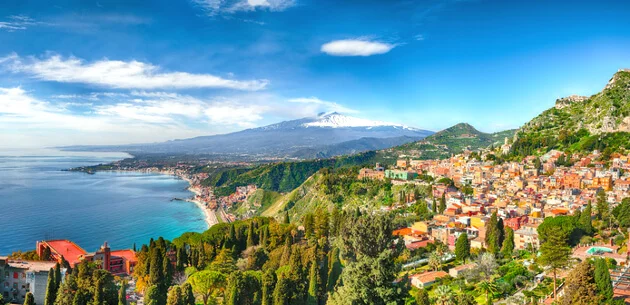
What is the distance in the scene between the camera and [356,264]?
22.4ft

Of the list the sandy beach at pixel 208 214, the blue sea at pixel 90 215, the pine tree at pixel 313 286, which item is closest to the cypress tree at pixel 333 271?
the pine tree at pixel 313 286

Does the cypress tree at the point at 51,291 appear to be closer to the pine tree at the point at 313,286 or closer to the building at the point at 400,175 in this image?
the pine tree at the point at 313,286

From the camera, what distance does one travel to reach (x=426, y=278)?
57.1 feet

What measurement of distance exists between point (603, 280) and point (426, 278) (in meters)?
7.36

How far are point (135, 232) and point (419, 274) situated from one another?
3535cm

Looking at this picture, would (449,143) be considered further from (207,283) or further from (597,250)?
(207,283)

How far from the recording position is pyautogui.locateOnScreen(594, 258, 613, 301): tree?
1071cm

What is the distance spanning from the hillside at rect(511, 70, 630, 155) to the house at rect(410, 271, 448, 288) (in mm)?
32419

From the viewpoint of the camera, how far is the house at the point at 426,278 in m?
17.1

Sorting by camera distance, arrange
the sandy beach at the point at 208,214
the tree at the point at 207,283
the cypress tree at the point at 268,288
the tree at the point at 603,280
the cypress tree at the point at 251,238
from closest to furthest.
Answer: the tree at the point at 603,280 < the cypress tree at the point at 268,288 < the tree at the point at 207,283 < the cypress tree at the point at 251,238 < the sandy beach at the point at 208,214

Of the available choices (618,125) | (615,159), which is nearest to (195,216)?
(615,159)

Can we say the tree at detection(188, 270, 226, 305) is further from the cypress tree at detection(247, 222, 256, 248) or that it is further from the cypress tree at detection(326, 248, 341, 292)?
the cypress tree at detection(247, 222, 256, 248)

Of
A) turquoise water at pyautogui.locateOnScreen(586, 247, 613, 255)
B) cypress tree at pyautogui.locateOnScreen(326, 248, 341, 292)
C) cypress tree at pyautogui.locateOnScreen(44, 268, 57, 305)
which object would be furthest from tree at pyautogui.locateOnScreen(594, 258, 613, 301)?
cypress tree at pyautogui.locateOnScreen(44, 268, 57, 305)

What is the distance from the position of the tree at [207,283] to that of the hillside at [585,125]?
4053cm
